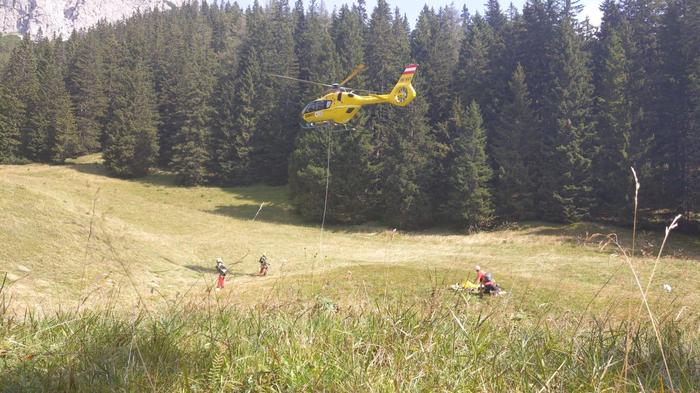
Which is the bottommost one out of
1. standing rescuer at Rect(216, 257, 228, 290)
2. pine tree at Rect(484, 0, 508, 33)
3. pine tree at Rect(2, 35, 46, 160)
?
standing rescuer at Rect(216, 257, 228, 290)

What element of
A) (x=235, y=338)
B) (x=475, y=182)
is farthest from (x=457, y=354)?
(x=475, y=182)

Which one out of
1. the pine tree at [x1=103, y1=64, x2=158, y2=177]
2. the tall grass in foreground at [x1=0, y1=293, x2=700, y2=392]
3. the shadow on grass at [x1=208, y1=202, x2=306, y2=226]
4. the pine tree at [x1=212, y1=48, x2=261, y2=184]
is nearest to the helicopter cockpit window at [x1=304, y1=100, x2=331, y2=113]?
the tall grass in foreground at [x1=0, y1=293, x2=700, y2=392]

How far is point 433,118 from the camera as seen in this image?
5225 cm

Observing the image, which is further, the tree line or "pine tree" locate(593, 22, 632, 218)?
the tree line

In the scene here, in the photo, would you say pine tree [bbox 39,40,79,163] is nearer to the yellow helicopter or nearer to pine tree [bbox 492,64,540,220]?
pine tree [bbox 492,64,540,220]

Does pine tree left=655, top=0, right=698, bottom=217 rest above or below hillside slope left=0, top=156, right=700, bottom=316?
above

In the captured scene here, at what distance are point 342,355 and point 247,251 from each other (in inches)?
341

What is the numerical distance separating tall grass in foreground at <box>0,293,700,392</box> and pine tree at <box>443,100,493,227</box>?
37.0 m

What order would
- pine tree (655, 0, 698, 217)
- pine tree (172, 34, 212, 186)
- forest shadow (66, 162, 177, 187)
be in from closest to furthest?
pine tree (655, 0, 698, 217)
pine tree (172, 34, 212, 186)
forest shadow (66, 162, 177, 187)

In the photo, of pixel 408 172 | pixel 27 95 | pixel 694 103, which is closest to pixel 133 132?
pixel 27 95

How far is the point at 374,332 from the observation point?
2.71m

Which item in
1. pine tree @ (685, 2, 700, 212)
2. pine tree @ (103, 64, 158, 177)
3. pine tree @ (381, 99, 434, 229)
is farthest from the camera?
pine tree @ (103, 64, 158, 177)

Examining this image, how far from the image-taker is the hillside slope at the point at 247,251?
14.9 meters

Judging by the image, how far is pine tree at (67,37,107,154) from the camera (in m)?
69.1
